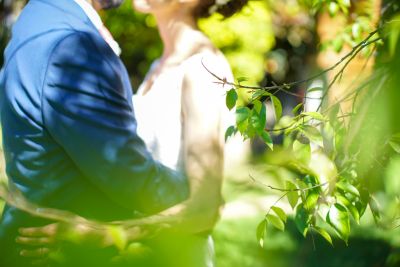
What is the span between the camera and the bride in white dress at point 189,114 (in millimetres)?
2232

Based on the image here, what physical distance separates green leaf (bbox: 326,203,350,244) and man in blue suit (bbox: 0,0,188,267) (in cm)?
58

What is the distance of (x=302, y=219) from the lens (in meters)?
1.80

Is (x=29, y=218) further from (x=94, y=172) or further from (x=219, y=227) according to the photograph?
(x=219, y=227)

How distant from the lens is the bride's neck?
2.63 m

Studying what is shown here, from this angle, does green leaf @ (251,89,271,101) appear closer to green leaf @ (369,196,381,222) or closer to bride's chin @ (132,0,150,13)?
green leaf @ (369,196,381,222)

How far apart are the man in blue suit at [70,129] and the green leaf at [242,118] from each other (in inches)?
14.8

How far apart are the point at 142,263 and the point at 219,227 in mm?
6648

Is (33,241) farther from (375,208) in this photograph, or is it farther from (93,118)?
(375,208)

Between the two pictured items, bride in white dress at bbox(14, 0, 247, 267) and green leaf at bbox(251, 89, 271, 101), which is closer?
green leaf at bbox(251, 89, 271, 101)

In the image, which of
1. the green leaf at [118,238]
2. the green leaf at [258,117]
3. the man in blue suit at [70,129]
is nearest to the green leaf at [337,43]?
the man in blue suit at [70,129]

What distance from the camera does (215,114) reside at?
7.61ft

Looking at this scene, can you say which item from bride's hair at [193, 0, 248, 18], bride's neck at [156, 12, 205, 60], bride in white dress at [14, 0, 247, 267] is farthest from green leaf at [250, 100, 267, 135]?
bride's hair at [193, 0, 248, 18]

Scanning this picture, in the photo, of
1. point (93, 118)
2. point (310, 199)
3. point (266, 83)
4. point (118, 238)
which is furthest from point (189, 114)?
point (266, 83)

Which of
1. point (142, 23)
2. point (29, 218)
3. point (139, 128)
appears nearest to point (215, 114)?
point (139, 128)
